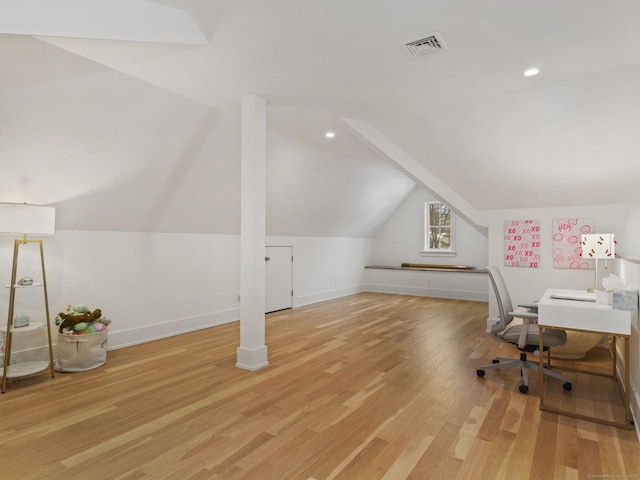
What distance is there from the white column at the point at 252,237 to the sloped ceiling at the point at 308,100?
0.28 metres

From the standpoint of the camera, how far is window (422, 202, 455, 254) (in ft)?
26.8

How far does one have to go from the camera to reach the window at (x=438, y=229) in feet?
26.8

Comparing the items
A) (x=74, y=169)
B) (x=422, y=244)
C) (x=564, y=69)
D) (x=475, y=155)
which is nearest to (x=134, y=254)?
(x=74, y=169)

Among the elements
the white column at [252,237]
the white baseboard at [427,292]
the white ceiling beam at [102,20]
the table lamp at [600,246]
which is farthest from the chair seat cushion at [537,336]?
the white baseboard at [427,292]

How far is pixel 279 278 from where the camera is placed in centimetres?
639

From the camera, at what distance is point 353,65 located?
282cm

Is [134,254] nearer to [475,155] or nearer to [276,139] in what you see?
[276,139]

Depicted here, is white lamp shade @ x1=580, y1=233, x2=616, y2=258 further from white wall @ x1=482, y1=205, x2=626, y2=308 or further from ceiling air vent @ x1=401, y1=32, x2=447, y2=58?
ceiling air vent @ x1=401, y1=32, x2=447, y2=58

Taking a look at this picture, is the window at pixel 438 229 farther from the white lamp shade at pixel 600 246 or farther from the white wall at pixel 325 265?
the white lamp shade at pixel 600 246

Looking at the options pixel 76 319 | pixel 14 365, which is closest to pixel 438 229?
pixel 76 319

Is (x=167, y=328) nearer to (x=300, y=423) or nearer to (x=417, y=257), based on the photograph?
(x=300, y=423)

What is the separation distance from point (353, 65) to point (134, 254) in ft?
10.8

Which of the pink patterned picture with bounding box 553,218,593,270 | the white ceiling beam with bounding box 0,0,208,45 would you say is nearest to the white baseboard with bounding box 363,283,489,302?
the pink patterned picture with bounding box 553,218,593,270

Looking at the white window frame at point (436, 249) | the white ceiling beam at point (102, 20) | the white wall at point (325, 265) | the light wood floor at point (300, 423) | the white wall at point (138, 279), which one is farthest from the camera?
the white window frame at point (436, 249)
